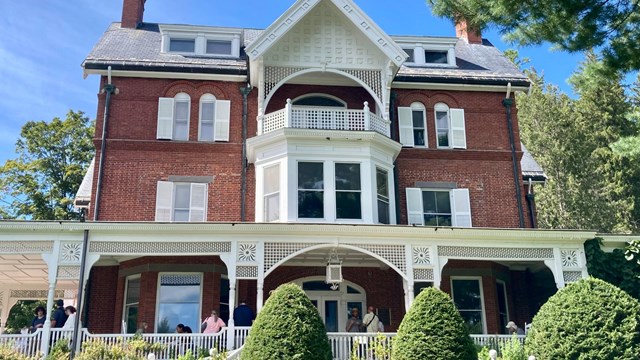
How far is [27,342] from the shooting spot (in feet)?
50.1

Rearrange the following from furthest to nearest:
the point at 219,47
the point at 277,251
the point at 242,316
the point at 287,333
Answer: the point at 219,47, the point at 277,251, the point at 242,316, the point at 287,333

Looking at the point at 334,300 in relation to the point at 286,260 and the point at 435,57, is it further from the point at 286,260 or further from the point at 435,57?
the point at 435,57

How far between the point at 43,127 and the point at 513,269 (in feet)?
104

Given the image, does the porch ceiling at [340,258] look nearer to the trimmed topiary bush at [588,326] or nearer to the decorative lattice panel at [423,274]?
the decorative lattice panel at [423,274]

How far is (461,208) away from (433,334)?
9147 millimetres

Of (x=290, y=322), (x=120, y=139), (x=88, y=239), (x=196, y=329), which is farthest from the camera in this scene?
(x=120, y=139)

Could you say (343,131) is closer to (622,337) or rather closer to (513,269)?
(513,269)

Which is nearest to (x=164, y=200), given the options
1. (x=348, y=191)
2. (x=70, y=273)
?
(x=70, y=273)

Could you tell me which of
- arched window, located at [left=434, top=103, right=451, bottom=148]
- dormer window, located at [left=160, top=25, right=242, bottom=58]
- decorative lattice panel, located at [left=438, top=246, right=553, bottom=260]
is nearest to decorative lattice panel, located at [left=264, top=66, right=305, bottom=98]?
dormer window, located at [left=160, top=25, right=242, bottom=58]

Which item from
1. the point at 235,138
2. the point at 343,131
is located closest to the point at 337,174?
the point at 343,131

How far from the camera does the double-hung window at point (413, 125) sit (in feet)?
74.4

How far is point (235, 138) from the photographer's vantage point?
21812mm

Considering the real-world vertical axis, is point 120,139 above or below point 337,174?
above

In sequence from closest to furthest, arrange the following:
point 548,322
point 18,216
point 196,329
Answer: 1. point 548,322
2. point 196,329
3. point 18,216
